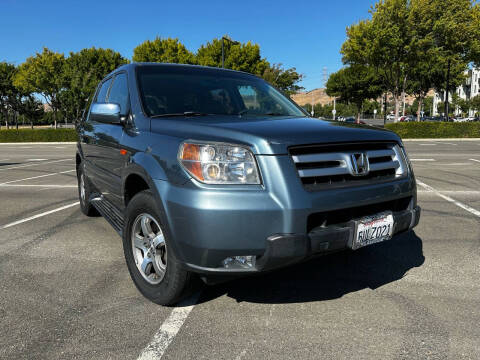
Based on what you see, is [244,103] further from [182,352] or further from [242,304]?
[182,352]

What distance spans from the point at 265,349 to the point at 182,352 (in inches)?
18.7

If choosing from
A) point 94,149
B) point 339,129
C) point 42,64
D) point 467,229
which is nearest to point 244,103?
point 339,129

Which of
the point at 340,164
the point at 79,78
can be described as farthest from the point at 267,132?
the point at 79,78

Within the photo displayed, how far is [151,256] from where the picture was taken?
9.51 feet

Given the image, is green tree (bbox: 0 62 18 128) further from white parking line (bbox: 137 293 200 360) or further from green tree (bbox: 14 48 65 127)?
white parking line (bbox: 137 293 200 360)

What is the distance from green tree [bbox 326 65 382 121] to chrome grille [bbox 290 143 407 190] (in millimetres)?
53143

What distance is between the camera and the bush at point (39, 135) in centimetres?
3003

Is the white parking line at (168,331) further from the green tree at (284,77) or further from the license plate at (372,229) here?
the green tree at (284,77)

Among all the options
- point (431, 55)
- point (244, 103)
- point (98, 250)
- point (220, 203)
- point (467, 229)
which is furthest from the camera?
point (431, 55)

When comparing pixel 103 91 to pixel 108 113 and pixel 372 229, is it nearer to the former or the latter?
pixel 108 113

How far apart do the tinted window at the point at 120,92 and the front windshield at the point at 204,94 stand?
0.22 metres

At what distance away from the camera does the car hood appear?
7.81ft

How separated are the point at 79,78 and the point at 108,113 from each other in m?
36.9

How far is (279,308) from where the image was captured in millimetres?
2803
